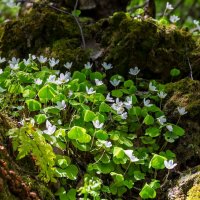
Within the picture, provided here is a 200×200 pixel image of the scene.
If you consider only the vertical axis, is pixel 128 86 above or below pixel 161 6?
above

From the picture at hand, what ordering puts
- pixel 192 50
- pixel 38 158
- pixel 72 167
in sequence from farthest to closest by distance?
pixel 192 50
pixel 72 167
pixel 38 158

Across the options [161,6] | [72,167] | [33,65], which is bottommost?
[161,6]

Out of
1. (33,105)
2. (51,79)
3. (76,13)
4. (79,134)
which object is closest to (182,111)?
(79,134)

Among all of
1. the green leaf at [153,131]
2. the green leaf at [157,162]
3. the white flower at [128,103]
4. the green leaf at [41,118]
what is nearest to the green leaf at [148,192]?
the green leaf at [157,162]

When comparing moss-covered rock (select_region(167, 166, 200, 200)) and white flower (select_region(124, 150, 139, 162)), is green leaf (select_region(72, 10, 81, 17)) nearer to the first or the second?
white flower (select_region(124, 150, 139, 162))

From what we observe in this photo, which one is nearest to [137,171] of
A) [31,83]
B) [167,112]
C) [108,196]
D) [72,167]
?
[108,196]

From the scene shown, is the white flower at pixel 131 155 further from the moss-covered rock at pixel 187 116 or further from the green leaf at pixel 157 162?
the moss-covered rock at pixel 187 116

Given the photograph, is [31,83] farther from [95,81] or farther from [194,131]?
[194,131]
